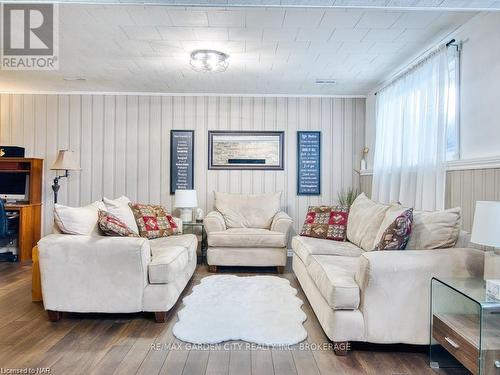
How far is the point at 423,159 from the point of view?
10.2 ft

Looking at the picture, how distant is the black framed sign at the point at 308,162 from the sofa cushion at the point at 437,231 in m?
2.58

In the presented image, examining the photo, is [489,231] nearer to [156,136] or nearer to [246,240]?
[246,240]

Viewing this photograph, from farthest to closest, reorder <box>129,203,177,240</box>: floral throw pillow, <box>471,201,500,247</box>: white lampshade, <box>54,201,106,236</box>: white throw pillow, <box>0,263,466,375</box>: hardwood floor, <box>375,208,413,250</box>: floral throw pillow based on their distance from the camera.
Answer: <box>129,203,177,240</box>: floral throw pillow, <box>54,201,106,236</box>: white throw pillow, <box>375,208,413,250</box>: floral throw pillow, <box>0,263,466,375</box>: hardwood floor, <box>471,201,500,247</box>: white lampshade

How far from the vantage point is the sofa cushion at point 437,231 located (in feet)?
7.38

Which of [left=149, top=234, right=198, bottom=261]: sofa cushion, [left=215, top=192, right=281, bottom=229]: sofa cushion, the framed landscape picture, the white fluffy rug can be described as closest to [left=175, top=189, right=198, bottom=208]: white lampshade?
[left=215, top=192, right=281, bottom=229]: sofa cushion

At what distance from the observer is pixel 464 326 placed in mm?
1792

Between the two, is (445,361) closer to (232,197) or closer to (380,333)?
(380,333)

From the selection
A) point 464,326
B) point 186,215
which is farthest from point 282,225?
point 464,326

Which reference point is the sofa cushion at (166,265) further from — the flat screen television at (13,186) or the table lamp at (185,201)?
the flat screen television at (13,186)

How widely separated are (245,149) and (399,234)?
2.97 metres

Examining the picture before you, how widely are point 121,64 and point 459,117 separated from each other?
341cm

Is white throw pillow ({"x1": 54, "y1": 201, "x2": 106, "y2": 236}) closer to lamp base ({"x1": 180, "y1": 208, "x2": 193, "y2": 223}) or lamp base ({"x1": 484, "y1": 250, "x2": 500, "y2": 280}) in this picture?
lamp base ({"x1": 180, "y1": 208, "x2": 193, "y2": 223})

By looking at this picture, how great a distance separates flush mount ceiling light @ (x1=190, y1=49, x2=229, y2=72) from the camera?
3.28 meters

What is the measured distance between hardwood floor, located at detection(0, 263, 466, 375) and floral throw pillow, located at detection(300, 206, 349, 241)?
1.30 meters
